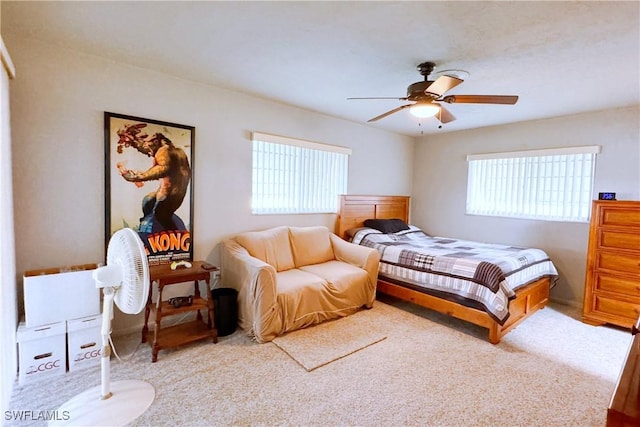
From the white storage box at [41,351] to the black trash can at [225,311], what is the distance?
1.07 m

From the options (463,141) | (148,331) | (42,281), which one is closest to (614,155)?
(463,141)

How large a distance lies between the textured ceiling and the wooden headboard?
69.4 inches

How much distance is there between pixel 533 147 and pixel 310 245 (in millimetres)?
3329

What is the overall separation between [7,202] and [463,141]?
5317 mm

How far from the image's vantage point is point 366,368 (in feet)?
7.57

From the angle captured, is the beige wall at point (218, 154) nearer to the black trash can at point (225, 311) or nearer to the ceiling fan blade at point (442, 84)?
the black trash can at point (225, 311)

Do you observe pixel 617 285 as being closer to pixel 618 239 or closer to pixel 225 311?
pixel 618 239

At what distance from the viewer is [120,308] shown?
1.81m

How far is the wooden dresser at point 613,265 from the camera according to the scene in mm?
2980

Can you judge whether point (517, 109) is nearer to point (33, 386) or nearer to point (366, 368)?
point (366, 368)

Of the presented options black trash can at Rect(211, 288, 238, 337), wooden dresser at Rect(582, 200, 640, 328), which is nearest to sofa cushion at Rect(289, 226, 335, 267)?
black trash can at Rect(211, 288, 238, 337)

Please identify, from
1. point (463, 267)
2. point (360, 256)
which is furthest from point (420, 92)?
point (360, 256)

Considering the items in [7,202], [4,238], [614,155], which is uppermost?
[614,155]

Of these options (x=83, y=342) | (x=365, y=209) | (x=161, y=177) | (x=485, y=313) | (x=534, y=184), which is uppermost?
(x=534, y=184)
